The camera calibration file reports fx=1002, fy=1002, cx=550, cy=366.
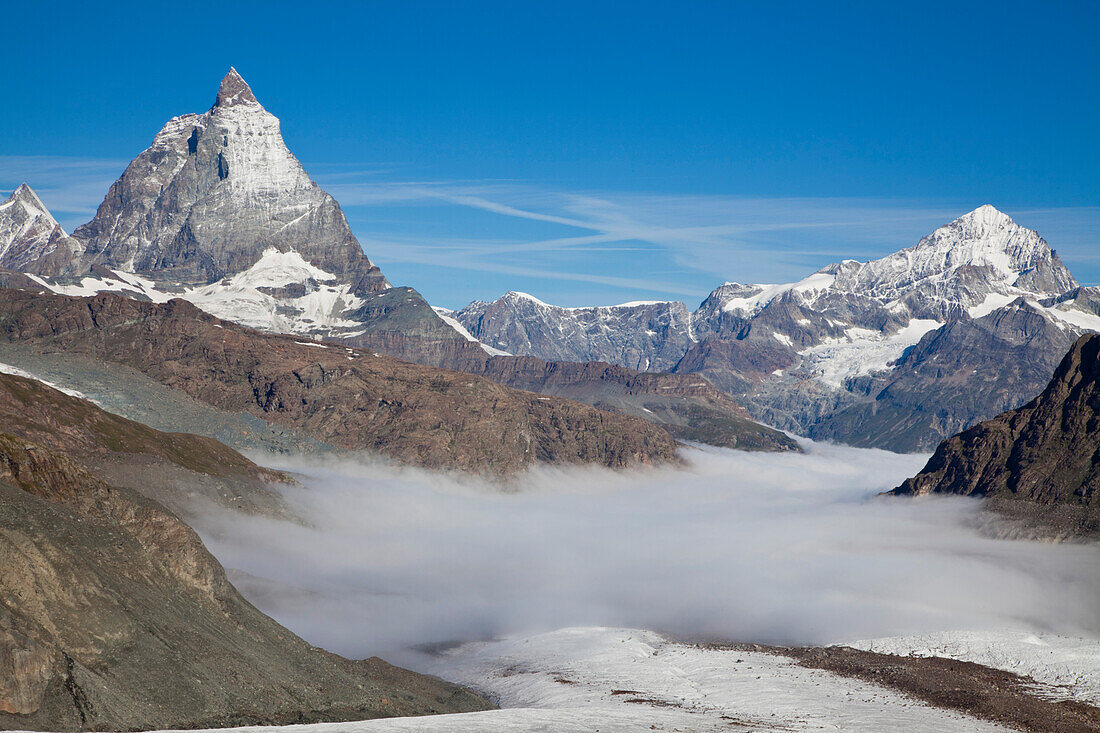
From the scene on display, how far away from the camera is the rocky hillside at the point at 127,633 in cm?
6744

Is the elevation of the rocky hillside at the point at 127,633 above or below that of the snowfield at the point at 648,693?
above

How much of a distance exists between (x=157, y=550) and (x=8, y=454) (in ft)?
57.1

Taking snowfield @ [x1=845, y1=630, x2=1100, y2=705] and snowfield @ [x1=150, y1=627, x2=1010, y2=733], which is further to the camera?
snowfield @ [x1=845, y1=630, x2=1100, y2=705]

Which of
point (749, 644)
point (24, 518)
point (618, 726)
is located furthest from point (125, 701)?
point (749, 644)

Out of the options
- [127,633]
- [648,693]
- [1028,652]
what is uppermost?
[127,633]

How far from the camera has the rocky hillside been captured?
67.4m

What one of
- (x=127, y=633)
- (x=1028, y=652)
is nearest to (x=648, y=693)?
(x=127, y=633)

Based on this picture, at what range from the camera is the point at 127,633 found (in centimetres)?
7550

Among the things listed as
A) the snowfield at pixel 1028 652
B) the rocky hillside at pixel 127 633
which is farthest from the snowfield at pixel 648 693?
the snowfield at pixel 1028 652

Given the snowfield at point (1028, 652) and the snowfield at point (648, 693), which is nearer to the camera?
the snowfield at point (648, 693)

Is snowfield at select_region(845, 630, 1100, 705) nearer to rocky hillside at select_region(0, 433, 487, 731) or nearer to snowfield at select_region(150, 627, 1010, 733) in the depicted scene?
snowfield at select_region(150, 627, 1010, 733)

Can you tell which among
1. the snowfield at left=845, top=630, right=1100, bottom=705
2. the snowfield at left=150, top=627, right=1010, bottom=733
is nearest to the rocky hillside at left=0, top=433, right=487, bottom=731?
the snowfield at left=150, top=627, right=1010, bottom=733

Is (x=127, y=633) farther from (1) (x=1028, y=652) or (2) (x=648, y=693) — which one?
(1) (x=1028, y=652)

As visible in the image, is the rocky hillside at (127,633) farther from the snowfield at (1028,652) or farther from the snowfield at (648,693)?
the snowfield at (1028,652)
